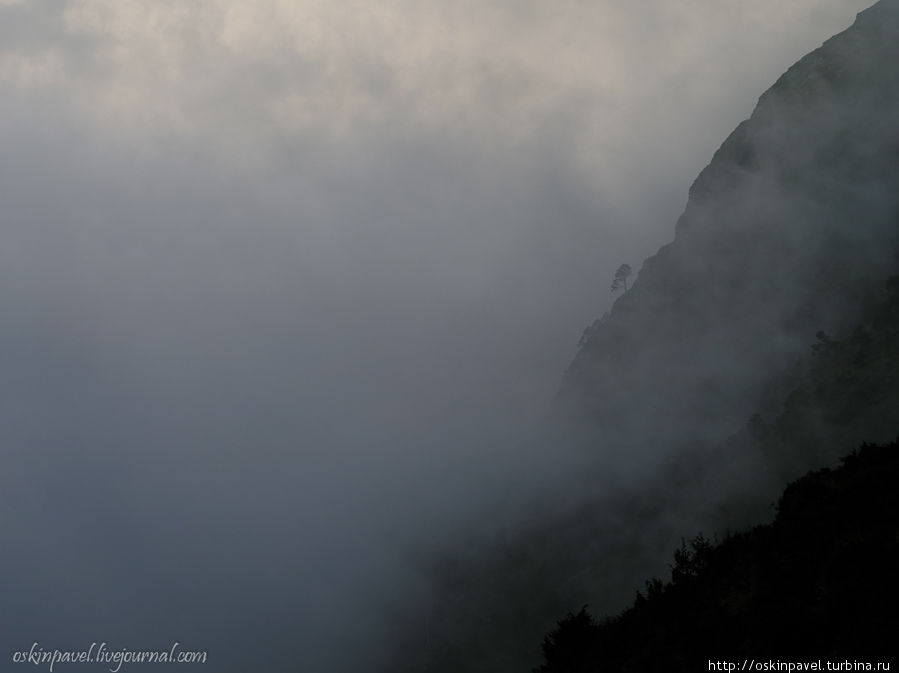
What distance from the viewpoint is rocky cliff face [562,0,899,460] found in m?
84.5

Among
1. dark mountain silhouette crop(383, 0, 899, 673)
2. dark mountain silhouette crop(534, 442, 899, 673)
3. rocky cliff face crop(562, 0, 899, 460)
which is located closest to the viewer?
dark mountain silhouette crop(534, 442, 899, 673)

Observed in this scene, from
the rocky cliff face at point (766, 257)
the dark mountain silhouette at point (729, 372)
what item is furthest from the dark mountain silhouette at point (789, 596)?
the rocky cliff face at point (766, 257)

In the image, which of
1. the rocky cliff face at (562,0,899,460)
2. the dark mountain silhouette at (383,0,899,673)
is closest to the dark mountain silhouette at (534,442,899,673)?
the dark mountain silhouette at (383,0,899,673)

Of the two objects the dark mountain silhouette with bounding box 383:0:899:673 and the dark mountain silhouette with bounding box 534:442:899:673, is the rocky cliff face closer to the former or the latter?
the dark mountain silhouette with bounding box 383:0:899:673

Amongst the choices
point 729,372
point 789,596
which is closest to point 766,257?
point 729,372

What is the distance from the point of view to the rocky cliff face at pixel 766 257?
8450 cm

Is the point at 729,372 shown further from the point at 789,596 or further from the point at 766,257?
the point at 789,596

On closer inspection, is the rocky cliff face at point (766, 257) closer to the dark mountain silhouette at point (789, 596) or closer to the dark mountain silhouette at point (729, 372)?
the dark mountain silhouette at point (729, 372)

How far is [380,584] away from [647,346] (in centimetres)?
6950

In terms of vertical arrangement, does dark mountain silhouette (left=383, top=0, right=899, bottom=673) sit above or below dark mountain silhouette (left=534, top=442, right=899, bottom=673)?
above

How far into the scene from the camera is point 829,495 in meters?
21.7

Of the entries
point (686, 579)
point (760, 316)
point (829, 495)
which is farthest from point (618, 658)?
point (760, 316)

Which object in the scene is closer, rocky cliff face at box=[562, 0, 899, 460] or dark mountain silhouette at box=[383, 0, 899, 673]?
dark mountain silhouette at box=[383, 0, 899, 673]

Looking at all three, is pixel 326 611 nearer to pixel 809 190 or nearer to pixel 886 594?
pixel 809 190
